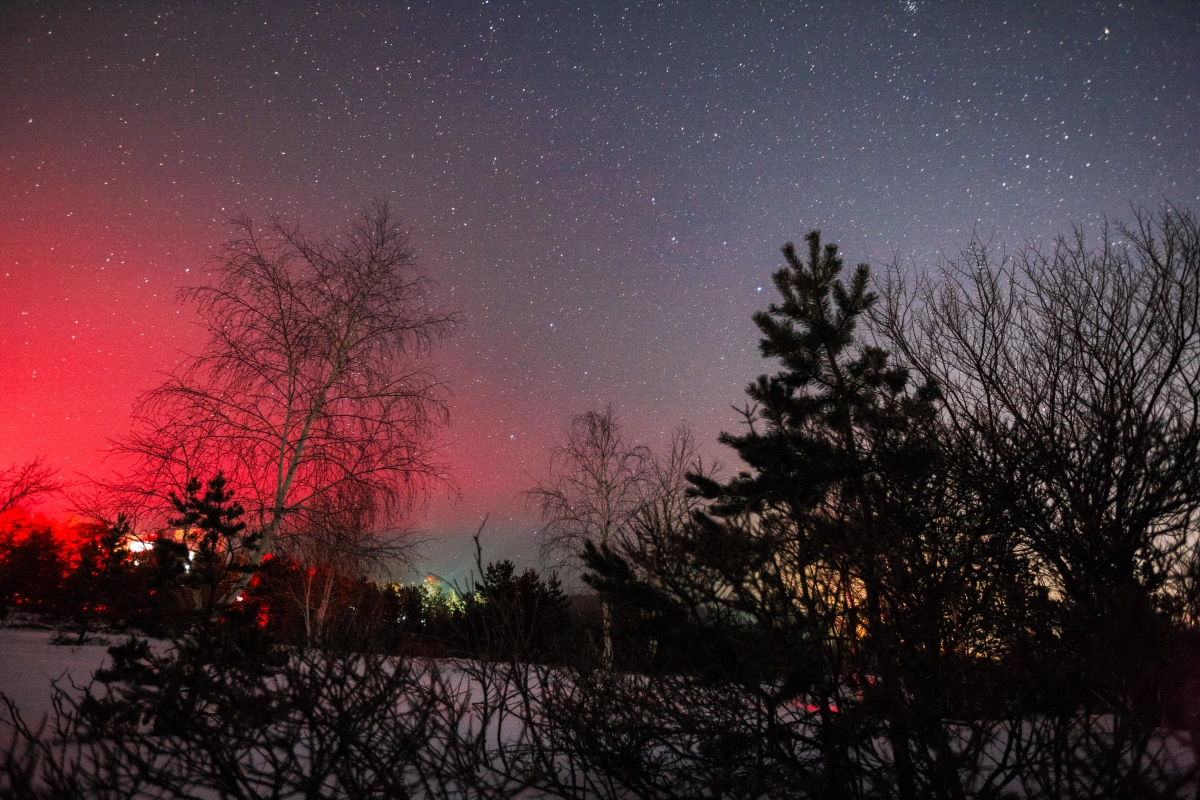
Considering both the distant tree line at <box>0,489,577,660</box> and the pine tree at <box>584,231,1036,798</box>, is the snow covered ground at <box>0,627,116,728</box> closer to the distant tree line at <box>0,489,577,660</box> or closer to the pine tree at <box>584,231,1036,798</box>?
the distant tree line at <box>0,489,577,660</box>

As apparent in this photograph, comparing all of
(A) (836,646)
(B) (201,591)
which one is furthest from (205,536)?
(A) (836,646)

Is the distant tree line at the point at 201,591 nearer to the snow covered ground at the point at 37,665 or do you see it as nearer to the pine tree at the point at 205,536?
the pine tree at the point at 205,536

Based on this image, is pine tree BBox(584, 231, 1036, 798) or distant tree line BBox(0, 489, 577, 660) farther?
distant tree line BBox(0, 489, 577, 660)

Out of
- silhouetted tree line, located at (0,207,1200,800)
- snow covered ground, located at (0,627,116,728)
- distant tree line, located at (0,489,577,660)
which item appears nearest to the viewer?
silhouetted tree line, located at (0,207,1200,800)

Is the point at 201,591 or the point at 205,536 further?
the point at 201,591

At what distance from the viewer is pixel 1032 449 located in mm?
6949

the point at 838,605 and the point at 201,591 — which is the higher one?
the point at 838,605

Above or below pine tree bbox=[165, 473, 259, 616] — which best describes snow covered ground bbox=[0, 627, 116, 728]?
below

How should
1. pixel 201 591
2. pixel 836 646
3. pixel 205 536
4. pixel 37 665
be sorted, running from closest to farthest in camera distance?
pixel 836 646 < pixel 205 536 < pixel 201 591 < pixel 37 665

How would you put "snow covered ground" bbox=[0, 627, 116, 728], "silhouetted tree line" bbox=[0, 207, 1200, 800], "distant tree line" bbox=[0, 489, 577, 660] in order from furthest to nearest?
"snow covered ground" bbox=[0, 627, 116, 728]
"distant tree line" bbox=[0, 489, 577, 660]
"silhouetted tree line" bbox=[0, 207, 1200, 800]

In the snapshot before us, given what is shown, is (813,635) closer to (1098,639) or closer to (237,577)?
(1098,639)

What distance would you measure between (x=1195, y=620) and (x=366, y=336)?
421 inches

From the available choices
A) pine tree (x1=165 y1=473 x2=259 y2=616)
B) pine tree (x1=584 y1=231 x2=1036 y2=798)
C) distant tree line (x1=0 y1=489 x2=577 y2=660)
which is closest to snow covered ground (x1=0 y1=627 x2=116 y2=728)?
distant tree line (x1=0 y1=489 x2=577 y2=660)

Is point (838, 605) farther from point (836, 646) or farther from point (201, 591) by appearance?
point (201, 591)
